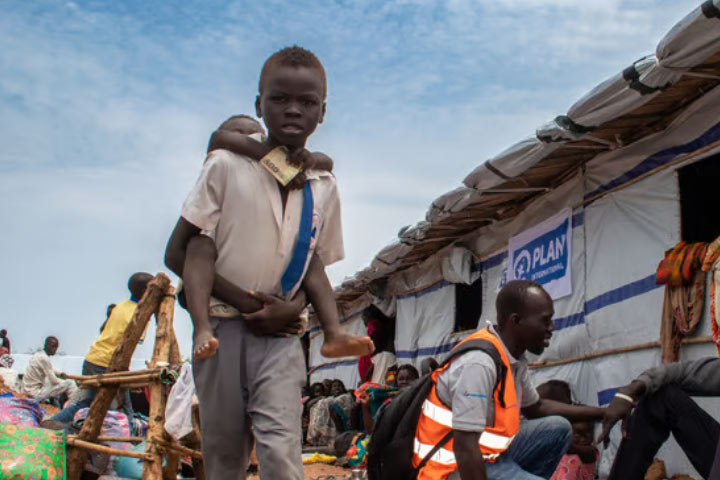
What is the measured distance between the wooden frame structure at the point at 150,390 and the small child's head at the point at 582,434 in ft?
9.41

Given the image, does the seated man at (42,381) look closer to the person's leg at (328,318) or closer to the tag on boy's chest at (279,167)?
the person's leg at (328,318)

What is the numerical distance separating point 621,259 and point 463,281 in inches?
143

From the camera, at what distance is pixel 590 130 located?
5781 mm

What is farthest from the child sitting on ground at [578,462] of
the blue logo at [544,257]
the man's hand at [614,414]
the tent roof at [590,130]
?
the tent roof at [590,130]

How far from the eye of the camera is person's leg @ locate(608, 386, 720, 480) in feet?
13.5

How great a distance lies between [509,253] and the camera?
8.58 meters

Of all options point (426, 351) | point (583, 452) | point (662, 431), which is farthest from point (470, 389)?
point (426, 351)

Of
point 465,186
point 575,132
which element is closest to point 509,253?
point 465,186

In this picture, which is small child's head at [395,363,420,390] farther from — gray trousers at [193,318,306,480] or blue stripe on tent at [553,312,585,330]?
gray trousers at [193,318,306,480]

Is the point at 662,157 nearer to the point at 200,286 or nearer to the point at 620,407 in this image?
the point at 620,407

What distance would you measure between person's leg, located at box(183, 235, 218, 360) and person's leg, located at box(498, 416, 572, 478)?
2.02 m

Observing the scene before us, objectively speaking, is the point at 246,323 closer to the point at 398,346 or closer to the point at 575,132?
the point at 575,132

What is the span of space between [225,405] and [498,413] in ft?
4.98

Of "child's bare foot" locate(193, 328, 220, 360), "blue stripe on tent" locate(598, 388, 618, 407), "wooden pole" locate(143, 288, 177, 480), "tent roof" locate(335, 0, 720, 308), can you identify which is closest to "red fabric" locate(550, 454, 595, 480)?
"blue stripe on tent" locate(598, 388, 618, 407)
